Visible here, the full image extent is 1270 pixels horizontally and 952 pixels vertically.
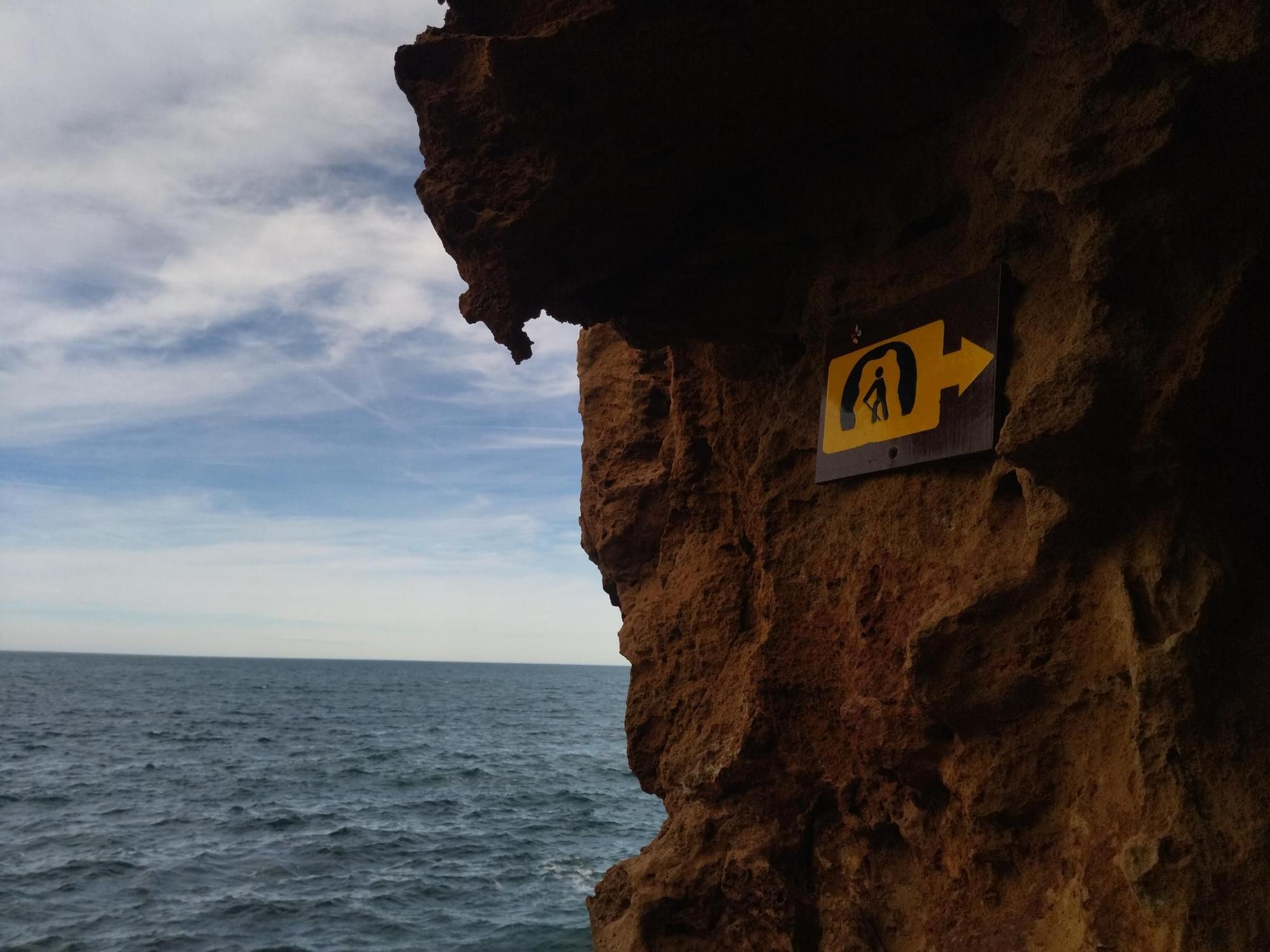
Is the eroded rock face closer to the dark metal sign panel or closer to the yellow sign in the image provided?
the dark metal sign panel

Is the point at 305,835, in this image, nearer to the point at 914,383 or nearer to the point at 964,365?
the point at 914,383

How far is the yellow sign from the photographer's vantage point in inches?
151

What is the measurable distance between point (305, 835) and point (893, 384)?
1389 cm

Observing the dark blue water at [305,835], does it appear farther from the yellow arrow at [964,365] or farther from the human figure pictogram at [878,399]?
the yellow arrow at [964,365]

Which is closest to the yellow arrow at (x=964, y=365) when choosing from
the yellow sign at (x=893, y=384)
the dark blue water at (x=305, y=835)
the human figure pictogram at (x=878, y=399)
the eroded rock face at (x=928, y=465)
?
the yellow sign at (x=893, y=384)

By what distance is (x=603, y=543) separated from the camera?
22.8ft

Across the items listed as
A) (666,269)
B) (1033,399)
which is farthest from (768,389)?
(1033,399)

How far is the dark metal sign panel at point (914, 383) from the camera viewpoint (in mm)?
3688

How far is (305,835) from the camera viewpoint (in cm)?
1464

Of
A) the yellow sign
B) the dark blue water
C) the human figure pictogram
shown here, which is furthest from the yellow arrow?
the dark blue water

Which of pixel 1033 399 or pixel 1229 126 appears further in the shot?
pixel 1033 399

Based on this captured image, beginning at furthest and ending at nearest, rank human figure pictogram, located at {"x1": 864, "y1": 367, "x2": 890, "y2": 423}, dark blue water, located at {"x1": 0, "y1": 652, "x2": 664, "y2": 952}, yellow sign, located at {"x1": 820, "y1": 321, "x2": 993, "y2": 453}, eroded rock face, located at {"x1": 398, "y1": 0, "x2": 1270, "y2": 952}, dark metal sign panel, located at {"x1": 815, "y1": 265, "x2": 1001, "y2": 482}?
dark blue water, located at {"x1": 0, "y1": 652, "x2": 664, "y2": 952} → human figure pictogram, located at {"x1": 864, "y1": 367, "x2": 890, "y2": 423} → yellow sign, located at {"x1": 820, "y1": 321, "x2": 993, "y2": 453} → dark metal sign panel, located at {"x1": 815, "y1": 265, "x2": 1001, "y2": 482} → eroded rock face, located at {"x1": 398, "y1": 0, "x2": 1270, "y2": 952}

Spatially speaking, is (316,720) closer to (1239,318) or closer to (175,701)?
(175,701)

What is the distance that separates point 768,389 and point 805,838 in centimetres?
241
